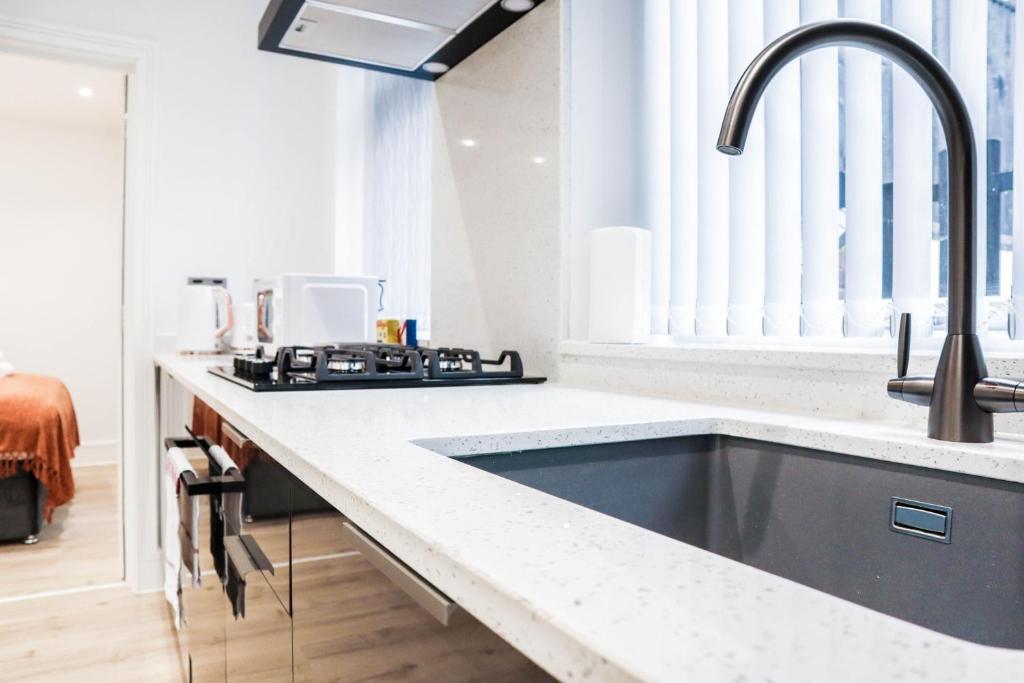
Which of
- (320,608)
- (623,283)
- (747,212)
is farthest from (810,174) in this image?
(320,608)

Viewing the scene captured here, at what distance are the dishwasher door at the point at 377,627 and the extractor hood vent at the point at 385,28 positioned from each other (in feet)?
3.96

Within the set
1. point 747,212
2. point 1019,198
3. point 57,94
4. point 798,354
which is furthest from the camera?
point 57,94

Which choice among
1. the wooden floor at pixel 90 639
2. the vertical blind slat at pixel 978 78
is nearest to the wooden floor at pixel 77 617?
the wooden floor at pixel 90 639

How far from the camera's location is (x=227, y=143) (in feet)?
9.47

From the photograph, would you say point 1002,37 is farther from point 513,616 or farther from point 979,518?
Result: point 513,616

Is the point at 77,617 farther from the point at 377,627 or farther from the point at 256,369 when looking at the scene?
the point at 377,627

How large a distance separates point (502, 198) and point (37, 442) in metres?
2.44

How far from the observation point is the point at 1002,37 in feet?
3.38

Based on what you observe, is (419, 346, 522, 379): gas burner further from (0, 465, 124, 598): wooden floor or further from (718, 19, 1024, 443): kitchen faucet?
(0, 465, 124, 598): wooden floor

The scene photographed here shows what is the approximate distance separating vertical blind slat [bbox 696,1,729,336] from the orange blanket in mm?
2877

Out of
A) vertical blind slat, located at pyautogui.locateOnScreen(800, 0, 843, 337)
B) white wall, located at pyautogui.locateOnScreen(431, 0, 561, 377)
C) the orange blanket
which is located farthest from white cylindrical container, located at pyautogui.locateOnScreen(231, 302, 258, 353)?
vertical blind slat, located at pyautogui.locateOnScreen(800, 0, 843, 337)

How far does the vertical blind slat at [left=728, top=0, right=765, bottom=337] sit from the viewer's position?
4.56ft

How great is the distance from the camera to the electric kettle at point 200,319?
8.50ft

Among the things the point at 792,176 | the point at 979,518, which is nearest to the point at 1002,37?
the point at 792,176
